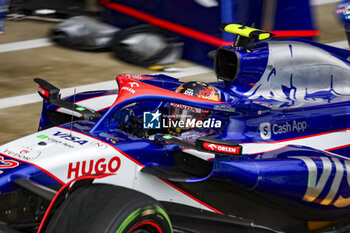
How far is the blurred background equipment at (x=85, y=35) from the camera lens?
992cm

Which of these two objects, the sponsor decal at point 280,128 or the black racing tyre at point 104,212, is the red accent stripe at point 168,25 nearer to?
the sponsor decal at point 280,128

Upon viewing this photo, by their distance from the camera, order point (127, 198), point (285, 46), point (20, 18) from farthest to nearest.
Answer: point (20, 18), point (285, 46), point (127, 198)

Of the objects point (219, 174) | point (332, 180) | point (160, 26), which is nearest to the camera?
point (219, 174)

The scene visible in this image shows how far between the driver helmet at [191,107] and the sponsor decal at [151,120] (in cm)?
16

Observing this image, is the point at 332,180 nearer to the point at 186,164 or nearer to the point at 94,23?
the point at 186,164

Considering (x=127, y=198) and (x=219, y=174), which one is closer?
(x=127, y=198)

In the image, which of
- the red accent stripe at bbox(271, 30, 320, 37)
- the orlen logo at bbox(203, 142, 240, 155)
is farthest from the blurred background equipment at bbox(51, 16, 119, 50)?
the orlen logo at bbox(203, 142, 240, 155)

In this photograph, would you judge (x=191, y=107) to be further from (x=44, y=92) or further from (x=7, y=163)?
(x=7, y=163)

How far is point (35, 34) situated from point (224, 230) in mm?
6986

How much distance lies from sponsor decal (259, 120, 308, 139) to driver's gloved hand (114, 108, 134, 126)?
112 cm

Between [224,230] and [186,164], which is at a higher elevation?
[186,164]

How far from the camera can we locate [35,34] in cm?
1063

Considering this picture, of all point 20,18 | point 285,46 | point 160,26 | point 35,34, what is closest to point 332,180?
point 285,46

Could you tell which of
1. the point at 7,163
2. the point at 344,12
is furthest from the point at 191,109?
the point at 344,12
